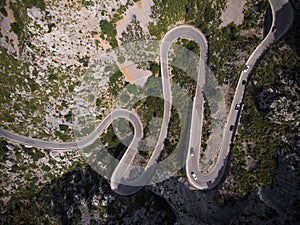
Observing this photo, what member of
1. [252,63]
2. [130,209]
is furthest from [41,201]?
[252,63]

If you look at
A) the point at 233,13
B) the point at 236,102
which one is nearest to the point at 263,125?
the point at 236,102

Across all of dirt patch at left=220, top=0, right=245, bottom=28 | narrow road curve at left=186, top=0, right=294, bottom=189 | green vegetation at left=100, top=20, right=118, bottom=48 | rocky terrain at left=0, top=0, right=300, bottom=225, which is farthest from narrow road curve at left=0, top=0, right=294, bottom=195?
green vegetation at left=100, top=20, right=118, bottom=48

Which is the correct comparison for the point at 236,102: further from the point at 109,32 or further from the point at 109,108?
the point at 109,32

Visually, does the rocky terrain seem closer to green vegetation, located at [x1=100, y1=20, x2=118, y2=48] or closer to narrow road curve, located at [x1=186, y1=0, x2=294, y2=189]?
green vegetation, located at [x1=100, y1=20, x2=118, y2=48]

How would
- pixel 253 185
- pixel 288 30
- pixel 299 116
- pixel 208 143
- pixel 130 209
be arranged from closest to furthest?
pixel 299 116 < pixel 253 185 < pixel 288 30 < pixel 208 143 < pixel 130 209

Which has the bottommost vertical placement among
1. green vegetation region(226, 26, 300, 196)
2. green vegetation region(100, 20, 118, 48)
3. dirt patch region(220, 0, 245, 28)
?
green vegetation region(226, 26, 300, 196)

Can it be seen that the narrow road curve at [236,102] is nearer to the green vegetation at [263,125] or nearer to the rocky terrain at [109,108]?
the rocky terrain at [109,108]

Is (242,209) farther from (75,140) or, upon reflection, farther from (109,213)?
(75,140)

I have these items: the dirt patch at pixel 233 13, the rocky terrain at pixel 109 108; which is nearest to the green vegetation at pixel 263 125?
the rocky terrain at pixel 109 108
